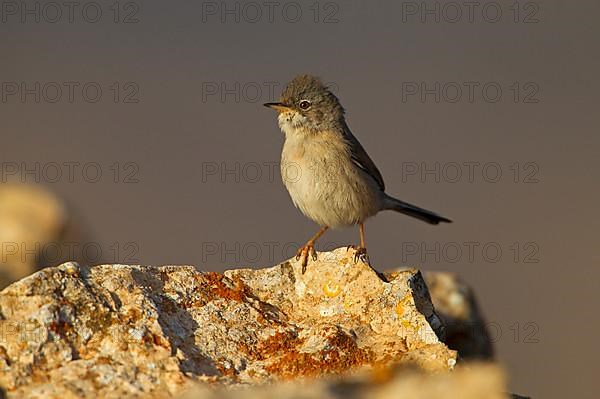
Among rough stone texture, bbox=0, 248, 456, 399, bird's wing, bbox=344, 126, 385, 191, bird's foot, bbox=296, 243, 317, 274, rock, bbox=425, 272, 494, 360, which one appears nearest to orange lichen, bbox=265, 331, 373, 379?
rough stone texture, bbox=0, 248, 456, 399

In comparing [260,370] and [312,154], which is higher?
[312,154]

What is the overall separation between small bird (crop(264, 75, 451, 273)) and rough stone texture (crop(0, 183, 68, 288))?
2.70 m

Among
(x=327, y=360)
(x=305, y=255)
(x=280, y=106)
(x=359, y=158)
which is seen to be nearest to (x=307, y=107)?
(x=280, y=106)

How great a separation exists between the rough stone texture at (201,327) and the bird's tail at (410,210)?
3.49 meters

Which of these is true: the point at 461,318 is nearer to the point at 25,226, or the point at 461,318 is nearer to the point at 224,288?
the point at 224,288

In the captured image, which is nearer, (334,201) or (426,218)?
(334,201)

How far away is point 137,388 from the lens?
4.18 metres

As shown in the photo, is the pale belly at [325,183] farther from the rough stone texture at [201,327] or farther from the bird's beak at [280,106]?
the rough stone texture at [201,327]

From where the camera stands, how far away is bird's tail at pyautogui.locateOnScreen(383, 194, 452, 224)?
31.7 feet

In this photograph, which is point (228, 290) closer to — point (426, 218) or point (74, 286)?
point (74, 286)

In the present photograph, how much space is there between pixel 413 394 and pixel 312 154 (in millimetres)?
5416

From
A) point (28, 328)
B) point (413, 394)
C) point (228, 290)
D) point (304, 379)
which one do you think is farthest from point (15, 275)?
point (413, 394)

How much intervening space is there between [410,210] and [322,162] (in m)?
2.02

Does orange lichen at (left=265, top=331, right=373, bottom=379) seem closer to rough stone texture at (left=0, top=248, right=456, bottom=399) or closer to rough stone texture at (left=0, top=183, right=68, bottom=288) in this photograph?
rough stone texture at (left=0, top=248, right=456, bottom=399)
